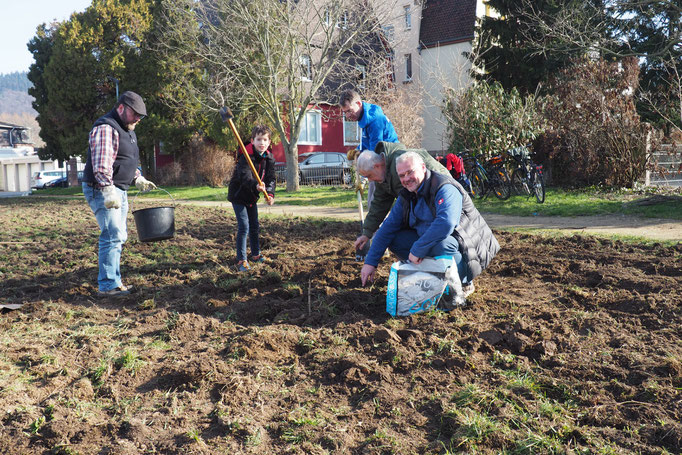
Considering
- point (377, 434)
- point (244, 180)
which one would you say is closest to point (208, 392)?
point (377, 434)

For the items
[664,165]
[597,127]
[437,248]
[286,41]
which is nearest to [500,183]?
[597,127]

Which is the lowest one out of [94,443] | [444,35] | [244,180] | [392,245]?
[94,443]

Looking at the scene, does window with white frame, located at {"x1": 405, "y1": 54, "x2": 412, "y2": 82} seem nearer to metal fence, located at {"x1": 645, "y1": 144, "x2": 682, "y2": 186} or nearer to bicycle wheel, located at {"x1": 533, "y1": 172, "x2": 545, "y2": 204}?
metal fence, located at {"x1": 645, "y1": 144, "x2": 682, "y2": 186}

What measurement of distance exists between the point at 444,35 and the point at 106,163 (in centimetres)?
2413

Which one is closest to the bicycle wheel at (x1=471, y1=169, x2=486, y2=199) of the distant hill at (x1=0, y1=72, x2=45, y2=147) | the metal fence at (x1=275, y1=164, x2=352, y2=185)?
the metal fence at (x1=275, y1=164, x2=352, y2=185)

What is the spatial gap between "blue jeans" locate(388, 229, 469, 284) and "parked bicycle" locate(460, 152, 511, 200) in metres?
8.26

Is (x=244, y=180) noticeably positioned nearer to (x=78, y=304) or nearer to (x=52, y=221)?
(x=78, y=304)

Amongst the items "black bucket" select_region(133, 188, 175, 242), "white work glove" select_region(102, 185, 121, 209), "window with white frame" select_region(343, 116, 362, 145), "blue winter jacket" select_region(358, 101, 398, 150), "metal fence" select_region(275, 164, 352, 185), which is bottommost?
"black bucket" select_region(133, 188, 175, 242)

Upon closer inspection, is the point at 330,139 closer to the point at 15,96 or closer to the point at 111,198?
the point at 111,198

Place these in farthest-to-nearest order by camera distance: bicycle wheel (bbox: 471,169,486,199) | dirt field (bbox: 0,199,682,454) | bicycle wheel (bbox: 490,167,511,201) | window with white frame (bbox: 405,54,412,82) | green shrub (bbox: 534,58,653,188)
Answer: window with white frame (bbox: 405,54,412,82) < bicycle wheel (bbox: 471,169,486,199) < green shrub (bbox: 534,58,653,188) < bicycle wheel (bbox: 490,167,511,201) < dirt field (bbox: 0,199,682,454)

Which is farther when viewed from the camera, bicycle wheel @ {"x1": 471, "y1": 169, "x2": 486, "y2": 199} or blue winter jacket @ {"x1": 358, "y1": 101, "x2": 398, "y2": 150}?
bicycle wheel @ {"x1": 471, "y1": 169, "x2": 486, "y2": 199}

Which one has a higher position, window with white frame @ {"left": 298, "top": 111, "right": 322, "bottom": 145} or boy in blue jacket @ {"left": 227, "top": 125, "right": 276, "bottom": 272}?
window with white frame @ {"left": 298, "top": 111, "right": 322, "bottom": 145}

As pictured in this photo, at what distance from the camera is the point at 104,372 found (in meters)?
3.19

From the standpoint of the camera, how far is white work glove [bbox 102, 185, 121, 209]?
15.6 ft
